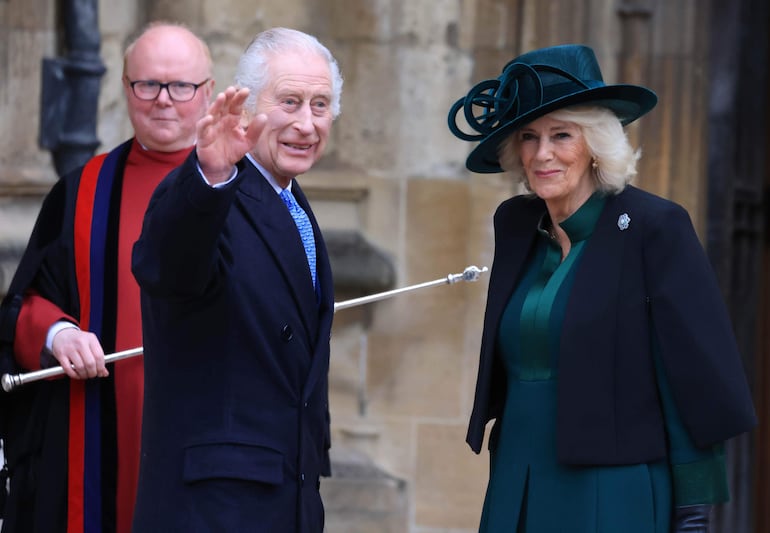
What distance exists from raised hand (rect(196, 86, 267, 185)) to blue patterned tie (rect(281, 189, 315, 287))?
525 millimetres

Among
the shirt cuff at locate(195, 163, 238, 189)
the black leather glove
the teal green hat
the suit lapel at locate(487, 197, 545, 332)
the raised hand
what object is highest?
the teal green hat

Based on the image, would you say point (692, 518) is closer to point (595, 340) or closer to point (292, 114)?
point (595, 340)

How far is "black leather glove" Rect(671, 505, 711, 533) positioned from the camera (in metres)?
3.11

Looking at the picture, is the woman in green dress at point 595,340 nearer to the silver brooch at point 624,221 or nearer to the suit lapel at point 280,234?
the silver brooch at point 624,221

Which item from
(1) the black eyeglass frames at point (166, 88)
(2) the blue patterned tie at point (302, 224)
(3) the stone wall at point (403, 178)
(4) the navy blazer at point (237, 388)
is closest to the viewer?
(4) the navy blazer at point (237, 388)

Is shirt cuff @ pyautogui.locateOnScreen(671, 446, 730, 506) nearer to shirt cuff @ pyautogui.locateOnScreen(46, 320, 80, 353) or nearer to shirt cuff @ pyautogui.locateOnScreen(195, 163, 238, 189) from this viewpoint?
shirt cuff @ pyautogui.locateOnScreen(195, 163, 238, 189)

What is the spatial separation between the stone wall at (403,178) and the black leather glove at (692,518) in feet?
8.81

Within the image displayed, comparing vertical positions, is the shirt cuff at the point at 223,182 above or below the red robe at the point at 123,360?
above

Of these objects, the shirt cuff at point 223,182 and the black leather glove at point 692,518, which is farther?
the black leather glove at point 692,518

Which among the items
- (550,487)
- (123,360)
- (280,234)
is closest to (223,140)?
(280,234)

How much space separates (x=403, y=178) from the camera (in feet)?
19.2

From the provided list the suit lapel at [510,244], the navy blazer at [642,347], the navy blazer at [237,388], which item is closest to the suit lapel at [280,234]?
the navy blazer at [237,388]

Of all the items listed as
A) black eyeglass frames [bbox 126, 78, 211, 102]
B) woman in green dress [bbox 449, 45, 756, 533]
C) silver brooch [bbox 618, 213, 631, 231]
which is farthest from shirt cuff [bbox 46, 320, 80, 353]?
silver brooch [bbox 618, 213, 631, 231]

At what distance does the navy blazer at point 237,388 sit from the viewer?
3059 mm
